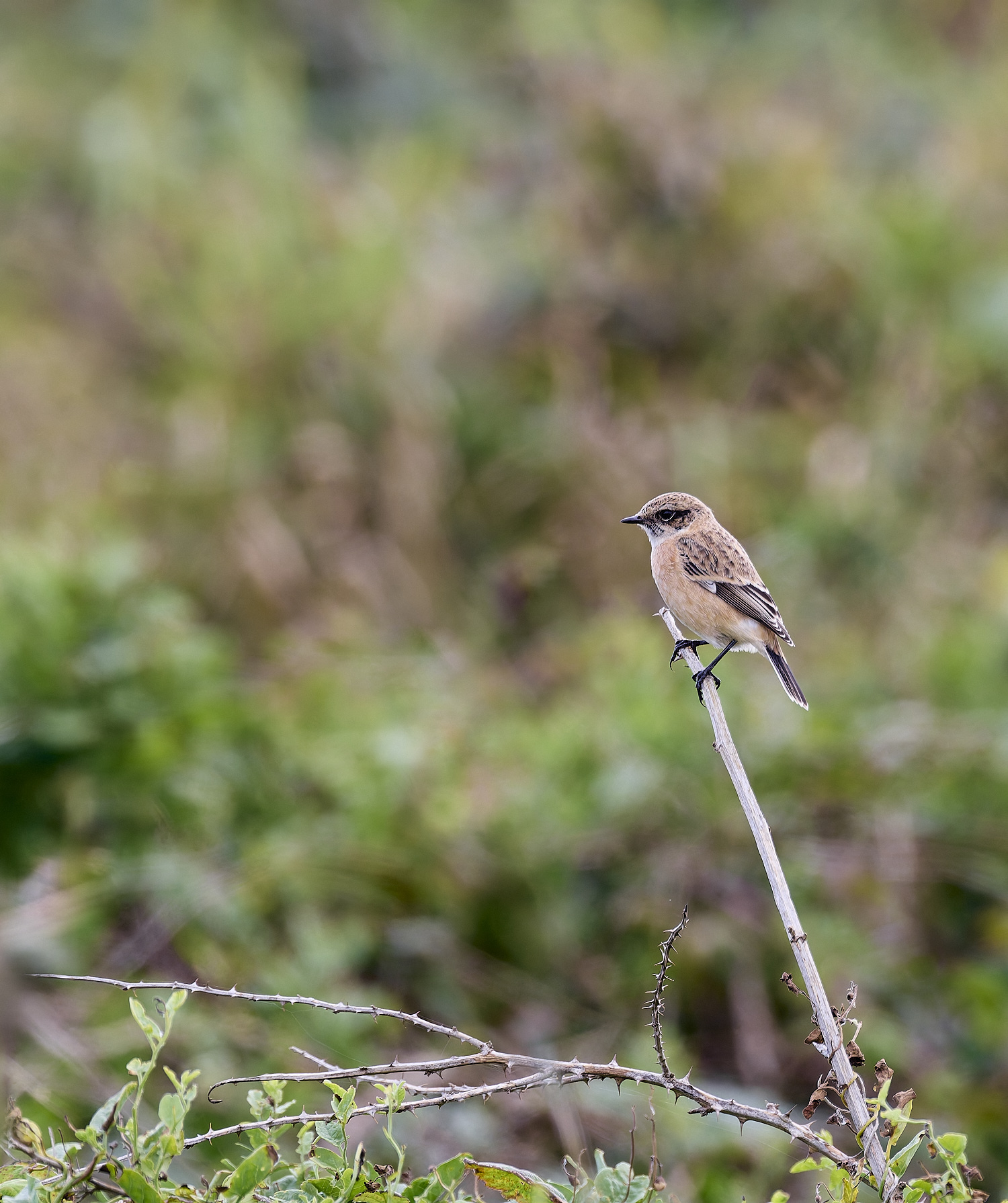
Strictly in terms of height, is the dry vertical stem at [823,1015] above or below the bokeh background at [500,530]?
below

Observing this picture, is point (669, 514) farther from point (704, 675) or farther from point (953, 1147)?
point (953, 1147)

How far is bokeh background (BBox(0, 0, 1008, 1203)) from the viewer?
4215mm

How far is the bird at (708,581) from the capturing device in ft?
11.4

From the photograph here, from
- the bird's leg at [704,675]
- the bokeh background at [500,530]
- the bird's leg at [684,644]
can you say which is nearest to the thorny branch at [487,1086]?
the bird's leg at [704,675]

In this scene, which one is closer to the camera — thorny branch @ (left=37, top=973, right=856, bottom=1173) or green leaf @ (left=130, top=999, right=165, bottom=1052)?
green leaf @ (left=130, top=999, right=165, bottom=1052)

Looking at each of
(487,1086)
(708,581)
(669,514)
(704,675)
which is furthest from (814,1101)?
(669,514)

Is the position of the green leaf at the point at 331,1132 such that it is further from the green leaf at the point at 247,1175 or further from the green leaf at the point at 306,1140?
the green leaf at the point at 247,1175

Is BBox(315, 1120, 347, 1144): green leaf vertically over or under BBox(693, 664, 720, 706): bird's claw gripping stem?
under

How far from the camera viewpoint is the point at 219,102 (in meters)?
12.2

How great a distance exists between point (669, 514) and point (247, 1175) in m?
2.32

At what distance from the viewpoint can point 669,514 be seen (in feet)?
11.9

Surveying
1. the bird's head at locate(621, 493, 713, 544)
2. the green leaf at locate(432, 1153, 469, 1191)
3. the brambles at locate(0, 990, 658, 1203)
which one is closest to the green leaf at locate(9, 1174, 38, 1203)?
the brambles at locate(0, 990, 658, 1203)

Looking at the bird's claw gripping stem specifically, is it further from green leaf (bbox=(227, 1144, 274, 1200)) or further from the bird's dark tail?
green leaf (bbox=(227, 1144, 274, 1200))

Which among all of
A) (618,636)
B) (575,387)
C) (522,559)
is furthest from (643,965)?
(575,387)
